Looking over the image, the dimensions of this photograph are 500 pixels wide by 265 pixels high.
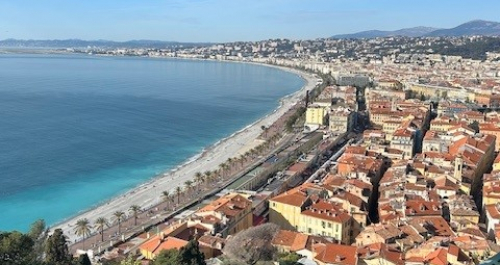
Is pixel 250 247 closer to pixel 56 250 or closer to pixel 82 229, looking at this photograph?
pixel 56 250

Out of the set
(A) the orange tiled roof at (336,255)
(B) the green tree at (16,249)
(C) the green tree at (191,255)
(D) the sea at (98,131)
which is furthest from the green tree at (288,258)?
(D) the sea at (98,131)

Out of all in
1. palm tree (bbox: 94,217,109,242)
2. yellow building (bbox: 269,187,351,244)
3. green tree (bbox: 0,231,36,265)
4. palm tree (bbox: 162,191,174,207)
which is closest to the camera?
green tree (bbox: 0,231,36,265)

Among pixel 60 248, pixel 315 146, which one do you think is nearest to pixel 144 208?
pixel 60 248

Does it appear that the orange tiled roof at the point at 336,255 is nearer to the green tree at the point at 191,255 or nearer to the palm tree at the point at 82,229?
the green tree at the point at 191,255

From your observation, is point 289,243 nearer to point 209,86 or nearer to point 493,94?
point 493,94

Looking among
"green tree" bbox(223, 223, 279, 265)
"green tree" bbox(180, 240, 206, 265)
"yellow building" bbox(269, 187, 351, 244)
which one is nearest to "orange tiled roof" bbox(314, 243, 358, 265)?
"green tree" bbox(223, 223, 279, 265)

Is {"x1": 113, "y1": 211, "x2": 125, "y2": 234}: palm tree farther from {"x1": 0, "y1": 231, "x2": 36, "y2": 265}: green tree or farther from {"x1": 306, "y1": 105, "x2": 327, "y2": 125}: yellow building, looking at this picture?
{"x1": 306, "y1": 105, "x2": 327, "y2": 125}: yellow building
